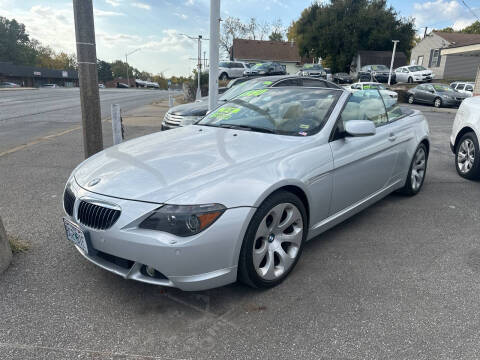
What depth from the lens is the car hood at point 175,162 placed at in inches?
96.8

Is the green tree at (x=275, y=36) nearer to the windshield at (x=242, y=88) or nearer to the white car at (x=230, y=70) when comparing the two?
the white car at (x=230, y=70)

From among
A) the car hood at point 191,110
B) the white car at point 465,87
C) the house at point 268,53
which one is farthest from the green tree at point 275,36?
the car hood at point 191,110

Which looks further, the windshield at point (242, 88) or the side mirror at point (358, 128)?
the windshield at point (242, 88)

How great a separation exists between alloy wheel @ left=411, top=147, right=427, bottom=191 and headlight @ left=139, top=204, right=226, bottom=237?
3.51 m

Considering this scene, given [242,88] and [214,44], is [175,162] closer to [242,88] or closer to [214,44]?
[214,44]

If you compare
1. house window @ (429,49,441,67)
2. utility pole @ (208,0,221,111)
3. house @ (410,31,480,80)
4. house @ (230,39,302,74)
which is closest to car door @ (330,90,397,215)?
utility pole @ (208,0,221,111)

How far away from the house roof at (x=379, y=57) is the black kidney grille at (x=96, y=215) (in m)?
48.3

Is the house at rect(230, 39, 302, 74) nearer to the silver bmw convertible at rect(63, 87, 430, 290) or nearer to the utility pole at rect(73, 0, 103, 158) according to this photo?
the utility pole at rect(73, 0, 103, 158)

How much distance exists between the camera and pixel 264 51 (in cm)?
5759

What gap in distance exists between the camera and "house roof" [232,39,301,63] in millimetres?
56250

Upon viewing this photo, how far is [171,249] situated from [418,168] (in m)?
3.99

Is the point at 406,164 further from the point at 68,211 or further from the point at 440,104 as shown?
the point at 440,104

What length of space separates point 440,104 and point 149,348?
2313 centimetres

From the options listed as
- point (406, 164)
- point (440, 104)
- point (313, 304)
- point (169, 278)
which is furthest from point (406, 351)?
point (440, 104)
